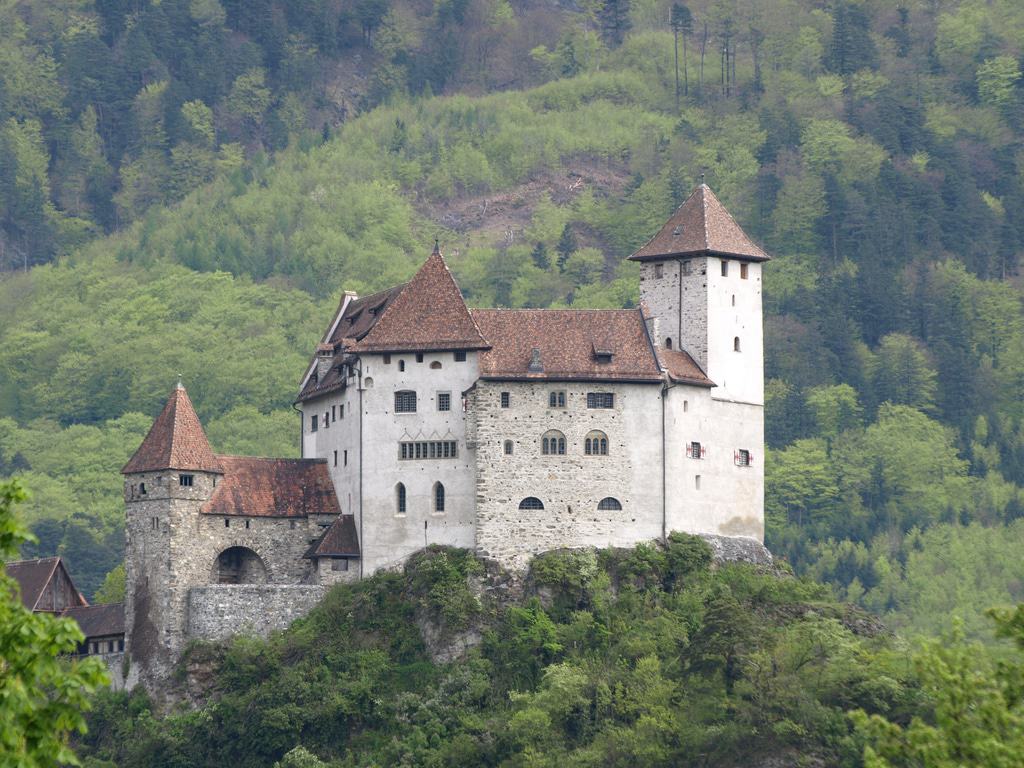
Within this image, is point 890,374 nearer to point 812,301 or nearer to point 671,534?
point 812,301

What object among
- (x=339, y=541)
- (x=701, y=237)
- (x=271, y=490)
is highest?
(x=701, y=237)

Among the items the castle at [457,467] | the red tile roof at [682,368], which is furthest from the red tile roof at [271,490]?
the red tile roof at [682,368]

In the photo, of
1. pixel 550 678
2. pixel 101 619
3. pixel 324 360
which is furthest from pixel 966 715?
pixel 324 360

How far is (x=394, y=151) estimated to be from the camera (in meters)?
192

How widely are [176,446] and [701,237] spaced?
2022 centimetres

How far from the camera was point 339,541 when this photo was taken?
86.1 meters

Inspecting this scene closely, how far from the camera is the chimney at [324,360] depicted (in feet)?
302

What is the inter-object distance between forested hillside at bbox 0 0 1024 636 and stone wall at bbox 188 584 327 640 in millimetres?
A: 43089

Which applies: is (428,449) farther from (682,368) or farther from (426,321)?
(682,368)

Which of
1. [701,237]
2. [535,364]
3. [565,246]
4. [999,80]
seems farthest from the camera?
[999,80]

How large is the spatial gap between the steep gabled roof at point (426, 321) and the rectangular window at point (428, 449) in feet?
10.7

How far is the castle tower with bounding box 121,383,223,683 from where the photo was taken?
8500 cm

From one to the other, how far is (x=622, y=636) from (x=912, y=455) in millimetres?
69174

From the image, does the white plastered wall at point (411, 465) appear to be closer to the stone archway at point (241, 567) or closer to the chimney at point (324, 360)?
the stone archway at point (241, 567)
